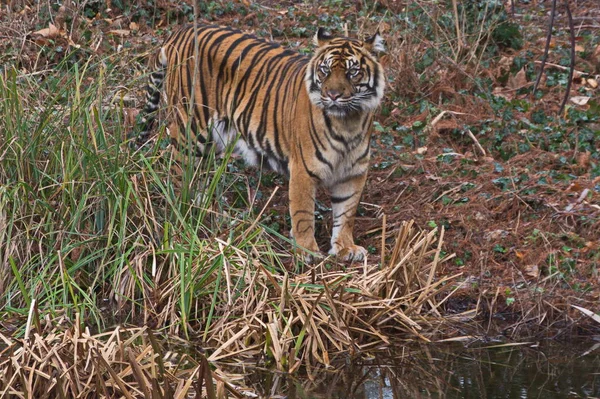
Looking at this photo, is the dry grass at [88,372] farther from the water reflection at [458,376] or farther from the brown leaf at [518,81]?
the brown leaf at [518,81]

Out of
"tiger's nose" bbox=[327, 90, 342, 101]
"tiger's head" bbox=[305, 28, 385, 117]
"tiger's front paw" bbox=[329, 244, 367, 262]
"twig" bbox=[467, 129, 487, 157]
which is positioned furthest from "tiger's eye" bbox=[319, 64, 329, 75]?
"twig" bbox=[467, 129, 487, 157]

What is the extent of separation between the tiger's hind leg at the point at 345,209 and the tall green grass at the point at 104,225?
0.68 meters

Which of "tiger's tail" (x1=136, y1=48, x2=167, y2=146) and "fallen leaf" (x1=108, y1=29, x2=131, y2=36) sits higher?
"tiger's tail" (x1=136, y1=48, x2=167, y2=146)

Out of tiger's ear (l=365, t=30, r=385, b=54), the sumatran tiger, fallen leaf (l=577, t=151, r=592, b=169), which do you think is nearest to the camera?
the sumatran tiger

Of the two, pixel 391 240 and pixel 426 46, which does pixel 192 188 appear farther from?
pixel 426 46

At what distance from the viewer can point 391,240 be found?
6.83m

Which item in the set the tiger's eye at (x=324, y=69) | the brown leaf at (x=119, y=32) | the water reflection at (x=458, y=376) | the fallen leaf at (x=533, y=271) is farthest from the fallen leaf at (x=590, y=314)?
the brown leaf at (x=119, y=32)

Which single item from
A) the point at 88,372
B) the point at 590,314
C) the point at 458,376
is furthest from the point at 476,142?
the point at 88,372

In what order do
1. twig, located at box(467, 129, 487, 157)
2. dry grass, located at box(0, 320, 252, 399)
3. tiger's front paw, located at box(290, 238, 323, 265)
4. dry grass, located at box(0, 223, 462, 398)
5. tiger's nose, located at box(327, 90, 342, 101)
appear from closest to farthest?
1. dry grass, located at box(0, 320, 252, 399)
2. dry grass, located at box(0, 223, 462, 398)
3. tiger's front paw, located at box(290, 238, 323, 265)
4. tiger's nose, located at box(327, 90, 342, 101)
5. twig, located at box(467, 129, 487, 157)

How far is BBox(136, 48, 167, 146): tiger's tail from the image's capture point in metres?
6.42

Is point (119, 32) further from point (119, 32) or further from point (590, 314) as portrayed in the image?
point (590, 314)

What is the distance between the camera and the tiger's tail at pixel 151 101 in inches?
253

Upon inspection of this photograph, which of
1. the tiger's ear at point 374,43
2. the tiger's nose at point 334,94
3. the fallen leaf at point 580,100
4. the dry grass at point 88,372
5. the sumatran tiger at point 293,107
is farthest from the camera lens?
the fallen leaf at point 580,100

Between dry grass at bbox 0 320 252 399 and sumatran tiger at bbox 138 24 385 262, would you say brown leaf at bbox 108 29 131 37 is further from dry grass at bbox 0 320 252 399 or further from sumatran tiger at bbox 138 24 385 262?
dry grass at bbox 0 320 252 399
